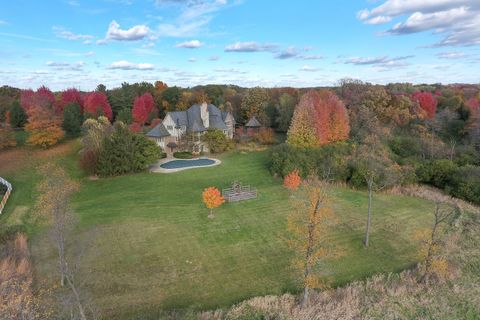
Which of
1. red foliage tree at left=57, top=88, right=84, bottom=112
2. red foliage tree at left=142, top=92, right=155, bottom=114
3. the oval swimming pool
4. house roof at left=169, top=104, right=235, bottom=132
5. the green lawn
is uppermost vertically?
red foliage tree at left=57, top=88, right=84, bottom=112

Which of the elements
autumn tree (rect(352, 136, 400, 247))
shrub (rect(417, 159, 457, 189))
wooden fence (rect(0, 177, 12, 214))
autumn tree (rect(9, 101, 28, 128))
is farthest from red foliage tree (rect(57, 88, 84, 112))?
shrub (rect(417, 159, 457, 189))

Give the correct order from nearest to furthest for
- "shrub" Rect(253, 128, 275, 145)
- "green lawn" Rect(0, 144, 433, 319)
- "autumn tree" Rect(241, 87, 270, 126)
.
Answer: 1. "green lawn" Rect(0, 144, 433, 319)
2. "shrub" Rect(253, 128, 275, 145)
3. "autumn tree" Rect(241, 87, 270, 126)

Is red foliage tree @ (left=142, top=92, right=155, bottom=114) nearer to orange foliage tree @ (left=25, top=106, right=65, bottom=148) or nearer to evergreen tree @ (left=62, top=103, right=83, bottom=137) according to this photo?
evergreen tree @ (left=62, top=103, right=83, bottom=137)

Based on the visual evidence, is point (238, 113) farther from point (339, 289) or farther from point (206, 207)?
point (339, 289)

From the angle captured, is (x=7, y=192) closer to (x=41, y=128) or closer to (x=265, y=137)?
(x=41, y=128)

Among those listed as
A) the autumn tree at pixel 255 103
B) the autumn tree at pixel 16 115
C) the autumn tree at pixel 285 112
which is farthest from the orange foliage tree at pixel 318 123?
the autumn tree at pixel 16 115

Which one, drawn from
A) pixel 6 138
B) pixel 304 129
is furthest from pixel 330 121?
pixel 6 138

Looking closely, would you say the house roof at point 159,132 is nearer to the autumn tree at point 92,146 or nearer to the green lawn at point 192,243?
the autumn tree at point 92,146
